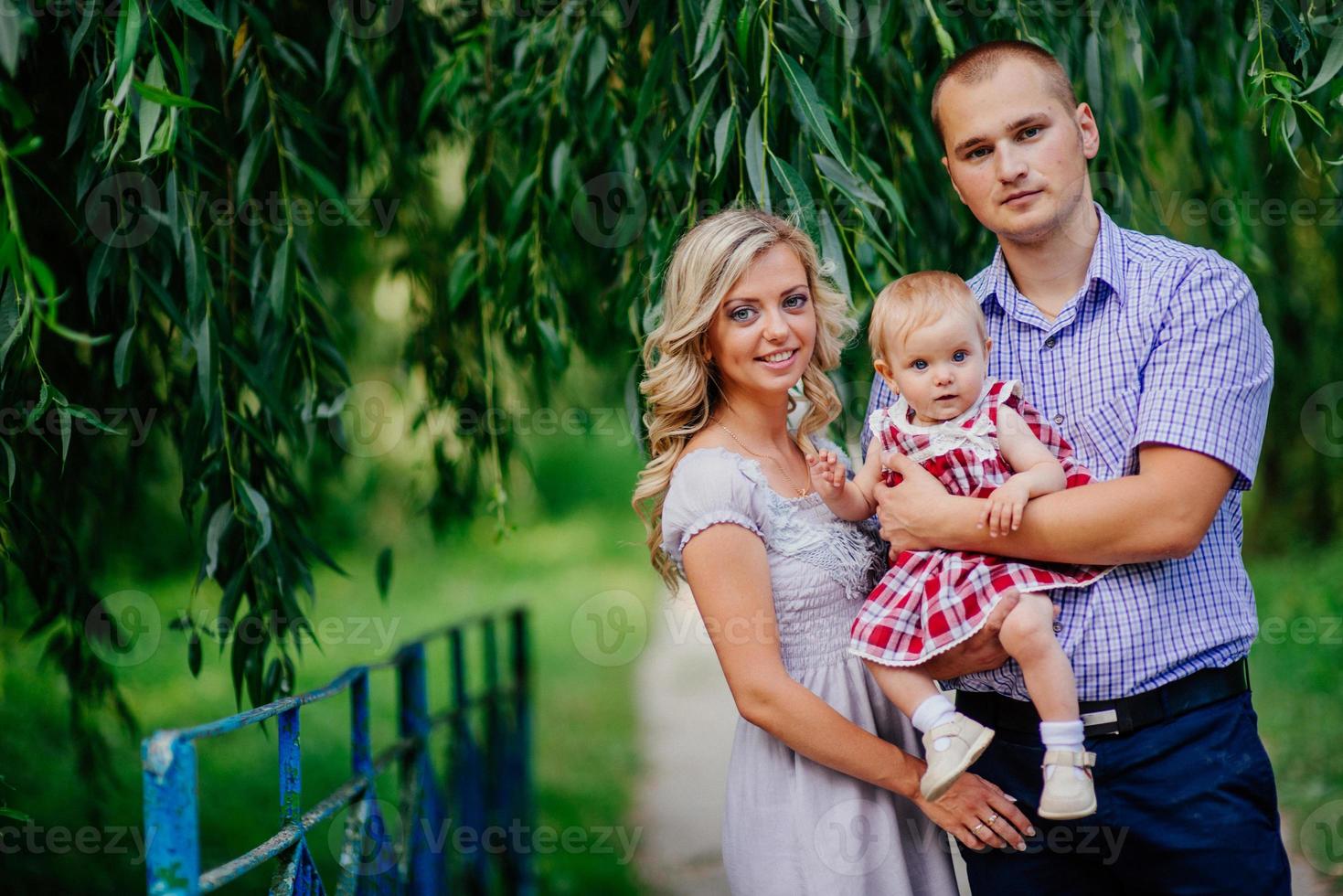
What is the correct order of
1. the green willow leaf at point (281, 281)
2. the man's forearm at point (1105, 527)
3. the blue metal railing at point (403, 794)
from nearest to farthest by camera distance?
the blue metal railing at point (403, 794) < the man's forearm at point (1105, 527) < the green willow leaf at point (281, 281)

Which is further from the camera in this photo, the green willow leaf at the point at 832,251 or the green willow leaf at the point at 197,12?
the green willow leaf at the point at 832,251

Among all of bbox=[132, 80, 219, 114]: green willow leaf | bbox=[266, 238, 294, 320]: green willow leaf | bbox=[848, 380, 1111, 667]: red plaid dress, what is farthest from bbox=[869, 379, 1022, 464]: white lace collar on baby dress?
bbox=[266, 238, 294, 320]: green willow leaf

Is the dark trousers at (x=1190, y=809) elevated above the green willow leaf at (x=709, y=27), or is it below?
below

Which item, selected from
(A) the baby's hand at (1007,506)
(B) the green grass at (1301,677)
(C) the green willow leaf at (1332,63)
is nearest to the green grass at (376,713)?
(A) the baby's hand at (1007,506)

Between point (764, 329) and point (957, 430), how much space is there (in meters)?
0.32

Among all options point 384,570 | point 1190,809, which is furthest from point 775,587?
point 384,570

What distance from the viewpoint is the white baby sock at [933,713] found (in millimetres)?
1685

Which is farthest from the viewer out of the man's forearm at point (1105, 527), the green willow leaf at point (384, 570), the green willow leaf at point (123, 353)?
the green willow leaf at point (384, 570)

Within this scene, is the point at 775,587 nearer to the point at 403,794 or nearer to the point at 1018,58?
the point at 1018,58

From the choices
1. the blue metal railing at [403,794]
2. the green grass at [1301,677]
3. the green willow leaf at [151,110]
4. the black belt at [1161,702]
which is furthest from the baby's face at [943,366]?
the green grass at [1301,677]

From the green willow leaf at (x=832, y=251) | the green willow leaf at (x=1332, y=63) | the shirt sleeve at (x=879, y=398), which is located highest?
the green willow leaf at (x=1332, y=63)

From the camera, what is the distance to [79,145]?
2.29 metres

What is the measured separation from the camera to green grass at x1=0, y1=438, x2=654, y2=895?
13.6 ft

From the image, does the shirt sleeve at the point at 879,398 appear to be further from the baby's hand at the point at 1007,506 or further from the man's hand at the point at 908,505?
the baby's hand at the point at 1007,506
